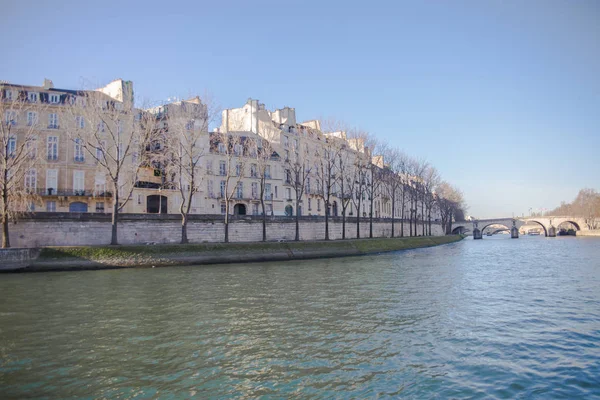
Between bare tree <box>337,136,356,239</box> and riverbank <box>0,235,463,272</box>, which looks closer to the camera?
riverbank <box>0,235,463,272</box>

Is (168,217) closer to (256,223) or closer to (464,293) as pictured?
(256,223)

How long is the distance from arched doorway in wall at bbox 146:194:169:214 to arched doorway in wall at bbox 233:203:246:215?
9665 mm

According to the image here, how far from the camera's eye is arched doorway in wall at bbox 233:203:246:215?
57.8 m

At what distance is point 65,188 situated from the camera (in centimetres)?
4434

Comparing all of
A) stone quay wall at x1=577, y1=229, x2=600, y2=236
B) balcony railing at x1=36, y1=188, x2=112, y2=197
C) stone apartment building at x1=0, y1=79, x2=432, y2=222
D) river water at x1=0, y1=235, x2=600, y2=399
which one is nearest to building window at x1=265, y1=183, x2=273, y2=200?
stone apartment building at x1=0, y1=79, x2=432, y2=222

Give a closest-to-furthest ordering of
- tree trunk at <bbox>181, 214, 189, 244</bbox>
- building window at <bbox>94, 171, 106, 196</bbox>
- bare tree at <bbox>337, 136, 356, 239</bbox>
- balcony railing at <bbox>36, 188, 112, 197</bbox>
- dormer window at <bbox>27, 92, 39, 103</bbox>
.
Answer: tree trunk at <bbox>181, 214, 189, 244</bbox> < balcony railing at <bbox>36, 188, 112, 197</bbox> < dormer window at <bbox>27, 92, 39, 103</bbox> < building window at <bbox>94, 171, 106, 196</bbox> < bare tree at <bbox>337, 136, 356, 239</bbox>

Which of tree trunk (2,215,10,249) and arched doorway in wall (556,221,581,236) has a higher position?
tree trunk (2,215,10,249)

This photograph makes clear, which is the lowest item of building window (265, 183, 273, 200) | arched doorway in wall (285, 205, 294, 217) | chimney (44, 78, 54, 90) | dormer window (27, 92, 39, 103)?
arched doorway in wall (285, 205, 294, 217)

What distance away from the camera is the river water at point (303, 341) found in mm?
8172

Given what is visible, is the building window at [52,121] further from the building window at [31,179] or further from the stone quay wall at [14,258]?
the stone quay wall at [14,258]

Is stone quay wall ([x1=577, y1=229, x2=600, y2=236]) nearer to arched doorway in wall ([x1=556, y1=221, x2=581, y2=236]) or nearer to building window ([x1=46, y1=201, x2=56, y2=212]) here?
arched doorway in wall ([x1=556, y1=221, x2=581, y2=236])

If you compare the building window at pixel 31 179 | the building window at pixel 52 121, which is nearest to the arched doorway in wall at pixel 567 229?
the building window at pixel 52 121

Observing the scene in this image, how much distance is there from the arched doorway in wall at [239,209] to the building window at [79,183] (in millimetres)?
19372

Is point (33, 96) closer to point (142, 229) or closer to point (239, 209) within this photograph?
point (142, 229)
